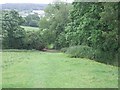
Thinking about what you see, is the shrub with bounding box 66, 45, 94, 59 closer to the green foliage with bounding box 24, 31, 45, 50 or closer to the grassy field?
the green foliage with bounding box 24, 31, 45, 50

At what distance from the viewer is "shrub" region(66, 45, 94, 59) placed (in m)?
8.11

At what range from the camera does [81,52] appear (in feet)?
27.2

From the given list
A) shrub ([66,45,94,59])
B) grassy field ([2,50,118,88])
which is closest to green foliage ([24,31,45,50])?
grassy field ([2,50,118,88])

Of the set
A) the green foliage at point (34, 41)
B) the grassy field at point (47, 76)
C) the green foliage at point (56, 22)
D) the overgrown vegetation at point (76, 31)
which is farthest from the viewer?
the green foliage at point (56, 22)

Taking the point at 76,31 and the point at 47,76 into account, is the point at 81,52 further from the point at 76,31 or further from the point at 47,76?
the point at 47,76

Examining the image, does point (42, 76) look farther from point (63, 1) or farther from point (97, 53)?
point (63, 1)

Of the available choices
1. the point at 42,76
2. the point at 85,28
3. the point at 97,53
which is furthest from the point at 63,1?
the point at 42,76

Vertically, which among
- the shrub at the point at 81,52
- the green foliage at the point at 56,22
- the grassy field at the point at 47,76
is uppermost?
the green foliage at the point at 56,22

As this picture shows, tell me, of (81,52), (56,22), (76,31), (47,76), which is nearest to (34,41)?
(56,22)

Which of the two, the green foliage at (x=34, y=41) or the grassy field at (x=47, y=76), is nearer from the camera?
the grassy field at (x=47, y=76)

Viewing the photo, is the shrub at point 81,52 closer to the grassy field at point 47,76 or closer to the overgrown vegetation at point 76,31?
the overgrown vegetation at point 76,31

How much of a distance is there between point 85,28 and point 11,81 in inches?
187

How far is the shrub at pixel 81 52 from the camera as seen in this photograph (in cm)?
811

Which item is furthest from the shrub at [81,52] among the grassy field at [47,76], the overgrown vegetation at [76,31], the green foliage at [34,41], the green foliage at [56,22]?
the grassy field at [47,76]
